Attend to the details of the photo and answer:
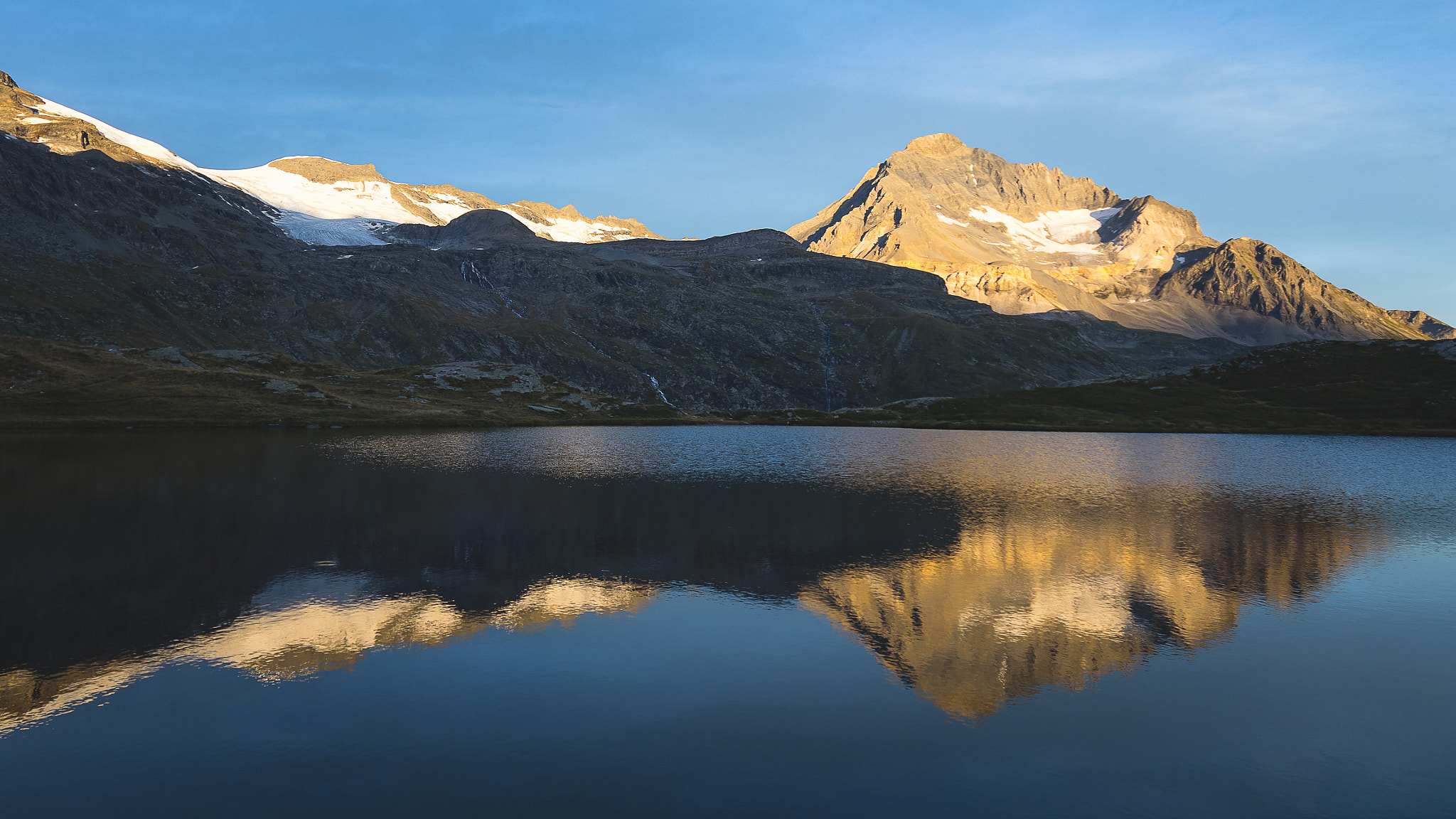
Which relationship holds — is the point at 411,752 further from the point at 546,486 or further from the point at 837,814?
the point at 546,486

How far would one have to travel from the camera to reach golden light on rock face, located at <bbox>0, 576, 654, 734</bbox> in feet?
75.0

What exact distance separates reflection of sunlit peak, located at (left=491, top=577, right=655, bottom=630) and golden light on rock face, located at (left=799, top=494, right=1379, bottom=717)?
7.80 m

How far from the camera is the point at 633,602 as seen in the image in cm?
3300

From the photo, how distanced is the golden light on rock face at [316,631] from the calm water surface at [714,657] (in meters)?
0.19

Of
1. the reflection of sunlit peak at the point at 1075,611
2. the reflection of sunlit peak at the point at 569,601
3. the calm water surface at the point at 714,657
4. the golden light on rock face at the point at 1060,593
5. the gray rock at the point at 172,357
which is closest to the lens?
the calm water surface at the point at 714,657

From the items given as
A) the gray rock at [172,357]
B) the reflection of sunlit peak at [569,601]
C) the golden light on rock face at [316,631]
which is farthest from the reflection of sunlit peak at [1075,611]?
the gray rock at [172,357]

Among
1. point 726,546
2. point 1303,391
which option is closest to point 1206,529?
point 726,546

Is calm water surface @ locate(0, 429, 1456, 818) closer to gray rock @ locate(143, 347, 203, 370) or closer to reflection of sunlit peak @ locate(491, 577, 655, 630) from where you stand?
reflection of sunlit peak @ locate(491, 577, 655, 630)

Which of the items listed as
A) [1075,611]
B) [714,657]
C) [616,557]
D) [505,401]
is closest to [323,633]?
[714,657]

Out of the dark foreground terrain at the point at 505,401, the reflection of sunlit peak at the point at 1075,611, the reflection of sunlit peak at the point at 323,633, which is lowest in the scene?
the reflection of sunlit peak at the point at 323,633

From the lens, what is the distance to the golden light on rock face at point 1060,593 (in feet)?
85.4

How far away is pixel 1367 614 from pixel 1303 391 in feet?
609

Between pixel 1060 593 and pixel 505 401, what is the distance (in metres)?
164

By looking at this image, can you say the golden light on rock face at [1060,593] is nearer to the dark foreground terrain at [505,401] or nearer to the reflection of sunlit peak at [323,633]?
the reflection of sunlit peak at [323,633]
